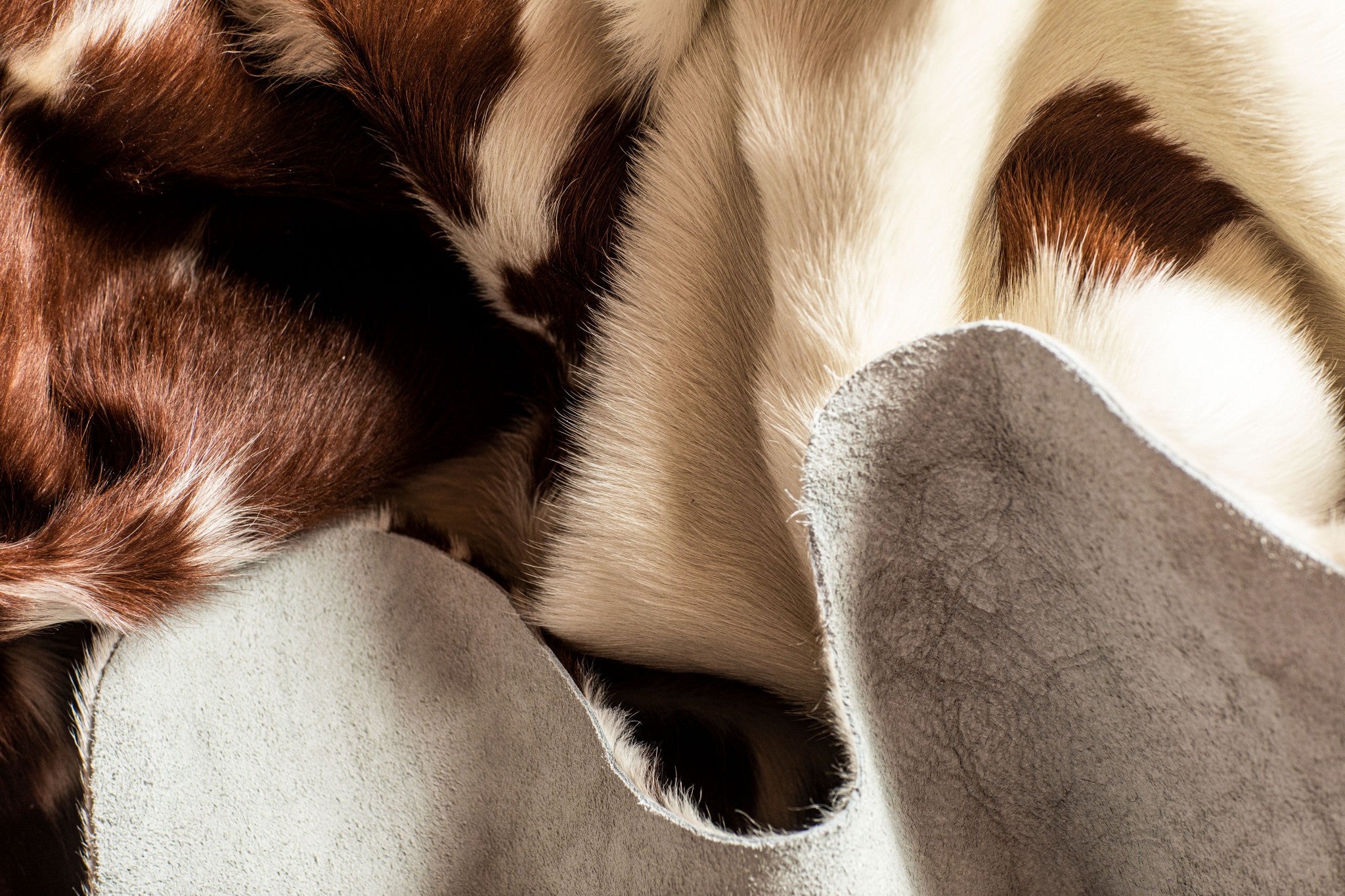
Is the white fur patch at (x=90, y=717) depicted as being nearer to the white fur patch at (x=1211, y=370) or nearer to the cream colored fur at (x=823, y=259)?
the cream colored fur at (x=823, y=259)

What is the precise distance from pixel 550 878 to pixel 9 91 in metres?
0.46

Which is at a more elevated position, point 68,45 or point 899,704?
point 68,45

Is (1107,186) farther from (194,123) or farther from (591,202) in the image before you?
(194,123)

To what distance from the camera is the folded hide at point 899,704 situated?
35 centimetres

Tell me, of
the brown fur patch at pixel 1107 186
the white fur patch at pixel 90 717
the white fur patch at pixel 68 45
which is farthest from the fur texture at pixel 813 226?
the white fur patch at pixel 90 717

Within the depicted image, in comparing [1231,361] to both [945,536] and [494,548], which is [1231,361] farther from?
[494,548]

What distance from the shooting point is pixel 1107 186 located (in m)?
0.44

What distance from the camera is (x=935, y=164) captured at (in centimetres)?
42

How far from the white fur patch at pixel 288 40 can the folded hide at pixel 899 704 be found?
0.24 m

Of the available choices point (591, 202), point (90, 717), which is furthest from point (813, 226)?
point (90, 717)

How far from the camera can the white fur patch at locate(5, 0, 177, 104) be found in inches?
17.9

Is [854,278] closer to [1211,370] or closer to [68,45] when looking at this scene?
[1211,370]

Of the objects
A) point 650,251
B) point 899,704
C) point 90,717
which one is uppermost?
point 650,251

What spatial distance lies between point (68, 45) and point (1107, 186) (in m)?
0.50
